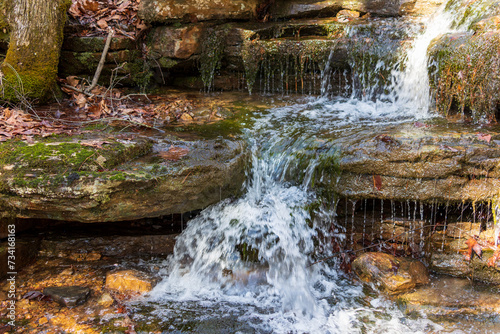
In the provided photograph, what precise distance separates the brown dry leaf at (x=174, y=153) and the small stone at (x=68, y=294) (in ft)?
4.85

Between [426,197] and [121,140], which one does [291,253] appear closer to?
[426,197]

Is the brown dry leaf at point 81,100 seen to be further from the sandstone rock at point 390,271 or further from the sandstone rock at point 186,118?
the sandstone rock at point 390,271

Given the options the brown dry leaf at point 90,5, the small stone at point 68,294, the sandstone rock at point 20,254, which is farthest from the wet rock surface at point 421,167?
the brown dry leaf at point 90,5

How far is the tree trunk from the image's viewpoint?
16.2ft

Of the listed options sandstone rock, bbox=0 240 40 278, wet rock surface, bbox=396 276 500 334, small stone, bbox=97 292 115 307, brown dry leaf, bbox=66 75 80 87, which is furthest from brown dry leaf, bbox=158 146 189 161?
brown dry leaf, bbox=66 75 80 87

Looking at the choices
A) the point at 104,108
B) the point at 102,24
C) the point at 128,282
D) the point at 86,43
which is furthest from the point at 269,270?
the point at 102,24

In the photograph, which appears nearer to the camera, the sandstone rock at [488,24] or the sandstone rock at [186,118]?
the sandstone rock at [488,24]

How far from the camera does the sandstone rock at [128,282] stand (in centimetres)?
359

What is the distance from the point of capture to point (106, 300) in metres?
3.44

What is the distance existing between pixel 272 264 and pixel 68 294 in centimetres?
196

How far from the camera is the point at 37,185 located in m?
3.31

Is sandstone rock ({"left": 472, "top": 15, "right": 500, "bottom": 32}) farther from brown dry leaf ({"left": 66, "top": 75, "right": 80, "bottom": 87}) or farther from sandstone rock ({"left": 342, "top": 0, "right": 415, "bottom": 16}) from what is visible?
brown dry leaf ({"left": 66, "top": 75, "right": 80, "bottom": 87})

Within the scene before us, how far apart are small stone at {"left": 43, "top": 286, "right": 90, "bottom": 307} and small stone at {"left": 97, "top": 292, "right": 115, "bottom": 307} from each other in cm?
14

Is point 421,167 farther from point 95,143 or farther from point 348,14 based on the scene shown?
point 348,14
